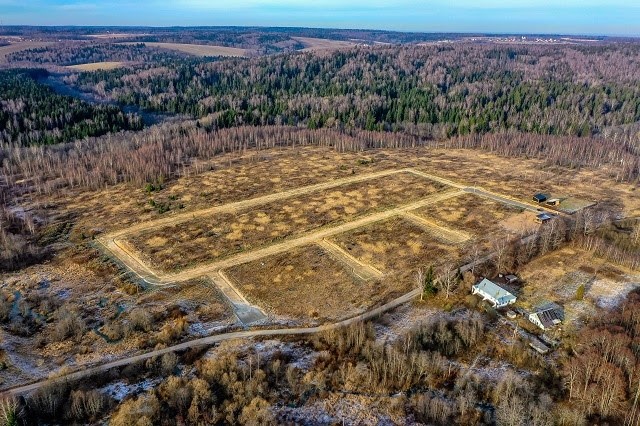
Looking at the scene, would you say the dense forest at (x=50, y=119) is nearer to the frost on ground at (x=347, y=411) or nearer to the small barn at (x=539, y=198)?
the frost on ground at (x=347, y=411)

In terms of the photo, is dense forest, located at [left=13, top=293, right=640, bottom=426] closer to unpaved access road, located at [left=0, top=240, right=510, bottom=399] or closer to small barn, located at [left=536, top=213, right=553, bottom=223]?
unpaved access road, located at [left=0, top=240, right=510, bottom=399]

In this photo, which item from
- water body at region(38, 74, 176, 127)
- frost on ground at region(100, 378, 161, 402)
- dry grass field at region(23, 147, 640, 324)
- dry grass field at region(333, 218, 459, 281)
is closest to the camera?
Answer: frost on ground at region(100, 378, 161, 402)

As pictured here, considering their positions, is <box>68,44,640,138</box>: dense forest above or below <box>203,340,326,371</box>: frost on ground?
above

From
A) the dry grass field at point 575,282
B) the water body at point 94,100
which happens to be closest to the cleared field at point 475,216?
the dry grass field at point 575,282

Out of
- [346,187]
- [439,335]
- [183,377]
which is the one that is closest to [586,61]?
[346,187]

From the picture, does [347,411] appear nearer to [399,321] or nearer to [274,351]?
[274,351]

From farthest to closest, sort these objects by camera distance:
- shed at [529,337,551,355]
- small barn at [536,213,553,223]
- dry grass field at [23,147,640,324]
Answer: small barn at [536,213,553,223], dry grass field at [23,147,640,324], shed at [529,337,551,355]

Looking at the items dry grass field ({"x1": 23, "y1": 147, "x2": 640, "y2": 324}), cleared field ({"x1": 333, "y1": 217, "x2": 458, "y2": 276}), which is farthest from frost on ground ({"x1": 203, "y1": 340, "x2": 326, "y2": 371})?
cleared field ({"x1": 333, "y1": 217, "x2": 458, "y2": 276})
